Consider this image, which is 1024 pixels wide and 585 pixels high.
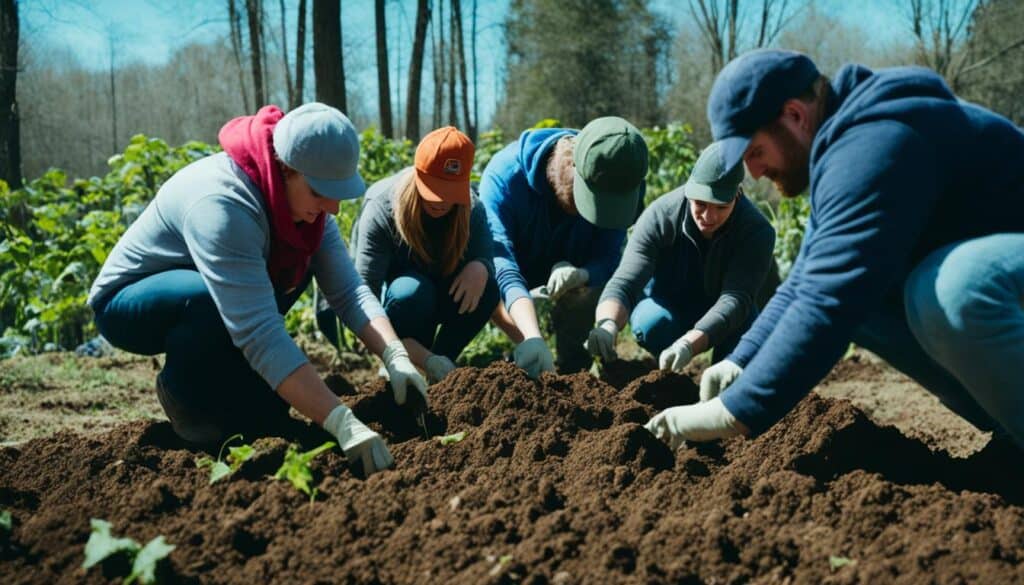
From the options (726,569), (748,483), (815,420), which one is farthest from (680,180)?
(726,569)

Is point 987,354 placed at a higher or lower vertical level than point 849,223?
lower

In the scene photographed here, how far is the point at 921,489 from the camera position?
2.22 metres

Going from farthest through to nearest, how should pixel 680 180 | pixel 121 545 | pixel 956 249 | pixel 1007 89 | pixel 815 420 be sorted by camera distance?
pixel 1007 89 < pixel 680 180 < pixel 815 420 < pixel 956 249 < pixel 121 545

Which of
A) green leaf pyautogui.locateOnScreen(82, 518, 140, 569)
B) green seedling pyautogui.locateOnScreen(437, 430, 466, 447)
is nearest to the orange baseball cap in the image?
green seedling pyautogui.locateOnScreen(437, 430, 466, 447)

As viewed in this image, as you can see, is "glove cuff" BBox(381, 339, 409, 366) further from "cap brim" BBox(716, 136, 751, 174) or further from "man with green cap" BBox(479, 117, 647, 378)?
"cap brim" BBox(716, 136, 751, 174)

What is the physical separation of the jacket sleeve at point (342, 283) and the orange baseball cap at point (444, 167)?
0.46 meters

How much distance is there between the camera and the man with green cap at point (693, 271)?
142 inches

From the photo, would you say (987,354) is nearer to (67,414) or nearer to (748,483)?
(748,483)

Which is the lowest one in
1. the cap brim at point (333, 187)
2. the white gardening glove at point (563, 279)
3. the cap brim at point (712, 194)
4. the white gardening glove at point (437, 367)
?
the white gardening glove at point (437, 367)

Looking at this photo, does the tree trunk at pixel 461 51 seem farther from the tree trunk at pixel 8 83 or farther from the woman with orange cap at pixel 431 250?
the woman with orange cap at pixel 431 250

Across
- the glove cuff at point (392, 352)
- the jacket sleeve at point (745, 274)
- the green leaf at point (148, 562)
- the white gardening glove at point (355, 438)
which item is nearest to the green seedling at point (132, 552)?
the green leaf at point (148, 562)

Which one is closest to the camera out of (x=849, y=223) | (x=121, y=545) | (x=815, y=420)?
(x=121, y=545)

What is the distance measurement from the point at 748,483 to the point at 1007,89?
19711 mm

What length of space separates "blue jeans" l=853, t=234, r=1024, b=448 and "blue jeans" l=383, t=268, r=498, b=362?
6.88 feet
